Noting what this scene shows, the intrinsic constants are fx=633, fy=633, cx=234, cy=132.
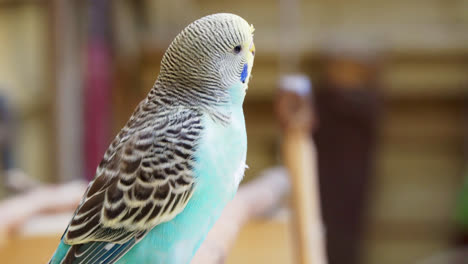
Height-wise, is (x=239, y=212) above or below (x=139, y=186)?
below

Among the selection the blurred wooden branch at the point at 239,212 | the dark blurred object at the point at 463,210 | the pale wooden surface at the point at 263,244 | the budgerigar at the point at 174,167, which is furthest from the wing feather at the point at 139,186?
the dark blurred object at the point at 463,210

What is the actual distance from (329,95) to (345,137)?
0.45ft

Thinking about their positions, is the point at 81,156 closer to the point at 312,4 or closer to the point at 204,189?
the point at 312,4

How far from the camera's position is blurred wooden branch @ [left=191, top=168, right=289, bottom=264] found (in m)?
0.66

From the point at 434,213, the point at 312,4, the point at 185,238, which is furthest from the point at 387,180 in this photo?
the point at 185,238

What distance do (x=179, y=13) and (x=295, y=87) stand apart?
1.42 metres

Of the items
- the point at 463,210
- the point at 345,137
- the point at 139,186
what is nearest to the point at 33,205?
the point at 139,186

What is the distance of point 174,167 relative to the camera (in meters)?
0.54

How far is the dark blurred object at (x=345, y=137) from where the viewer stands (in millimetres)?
1888

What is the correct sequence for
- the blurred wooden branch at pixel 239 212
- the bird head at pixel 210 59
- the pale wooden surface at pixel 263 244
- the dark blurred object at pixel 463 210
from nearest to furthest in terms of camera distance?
1. the bird head at pixel 210 59
2. the blurred wooden branch at pixel 239 212
3. the pale wooden surface at pixel 263 244
4. the dark blurred object at pixel 463 210

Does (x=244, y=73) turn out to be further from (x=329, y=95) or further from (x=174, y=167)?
(x=329, y=95)

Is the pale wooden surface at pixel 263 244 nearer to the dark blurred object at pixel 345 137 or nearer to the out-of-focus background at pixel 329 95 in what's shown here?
the out-of-focus background at pixel 329 95

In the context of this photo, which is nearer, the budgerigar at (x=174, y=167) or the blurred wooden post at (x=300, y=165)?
the budgerigar at (x=174, y=167)

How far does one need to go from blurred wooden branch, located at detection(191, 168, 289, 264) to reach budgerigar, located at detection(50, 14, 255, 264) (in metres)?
0.11
